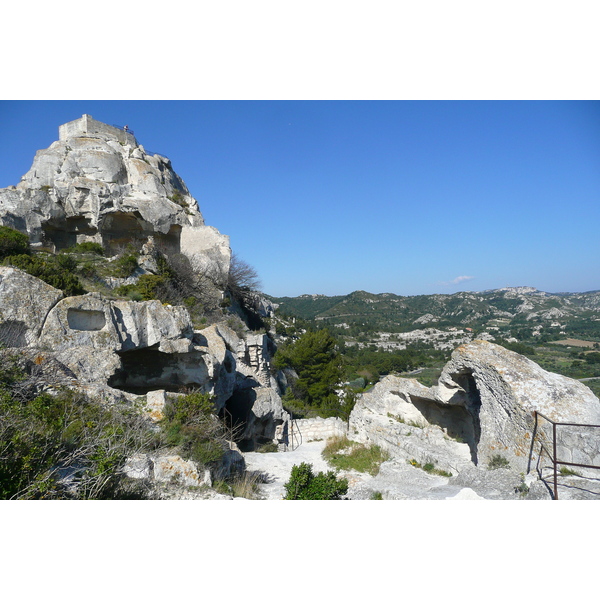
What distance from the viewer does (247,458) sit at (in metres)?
8.87

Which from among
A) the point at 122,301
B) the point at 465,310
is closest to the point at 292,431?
the point at 122,301

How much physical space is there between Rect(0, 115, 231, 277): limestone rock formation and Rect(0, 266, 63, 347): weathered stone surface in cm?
1330

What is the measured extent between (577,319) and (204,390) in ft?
166

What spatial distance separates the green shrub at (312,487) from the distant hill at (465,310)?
43207mm

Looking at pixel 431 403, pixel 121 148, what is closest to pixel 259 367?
pixel 431 403

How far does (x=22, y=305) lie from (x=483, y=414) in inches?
343

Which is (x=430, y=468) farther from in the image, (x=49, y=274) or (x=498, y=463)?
(x=49, y=274)

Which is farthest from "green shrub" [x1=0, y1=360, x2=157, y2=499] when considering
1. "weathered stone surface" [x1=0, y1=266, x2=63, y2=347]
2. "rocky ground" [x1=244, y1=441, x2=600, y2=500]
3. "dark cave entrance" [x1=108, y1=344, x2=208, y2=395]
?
"dark cave entrance" [x1=108, y1=344, x2=208, y2=395]

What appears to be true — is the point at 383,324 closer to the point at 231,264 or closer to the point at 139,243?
the point at 231,264

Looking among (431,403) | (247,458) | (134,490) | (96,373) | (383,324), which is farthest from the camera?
(383,324)

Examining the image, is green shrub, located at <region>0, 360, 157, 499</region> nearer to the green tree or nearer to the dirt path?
the dirt path

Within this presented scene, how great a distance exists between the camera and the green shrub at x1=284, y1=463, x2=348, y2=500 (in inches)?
180

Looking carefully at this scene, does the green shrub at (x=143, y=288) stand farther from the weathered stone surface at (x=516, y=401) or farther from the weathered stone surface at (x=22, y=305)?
the weathered stone surface at (x=516, y=401)

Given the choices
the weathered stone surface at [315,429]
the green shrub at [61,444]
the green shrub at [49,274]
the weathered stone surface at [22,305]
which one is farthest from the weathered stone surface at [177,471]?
the weathered stone surface at [315,429]
